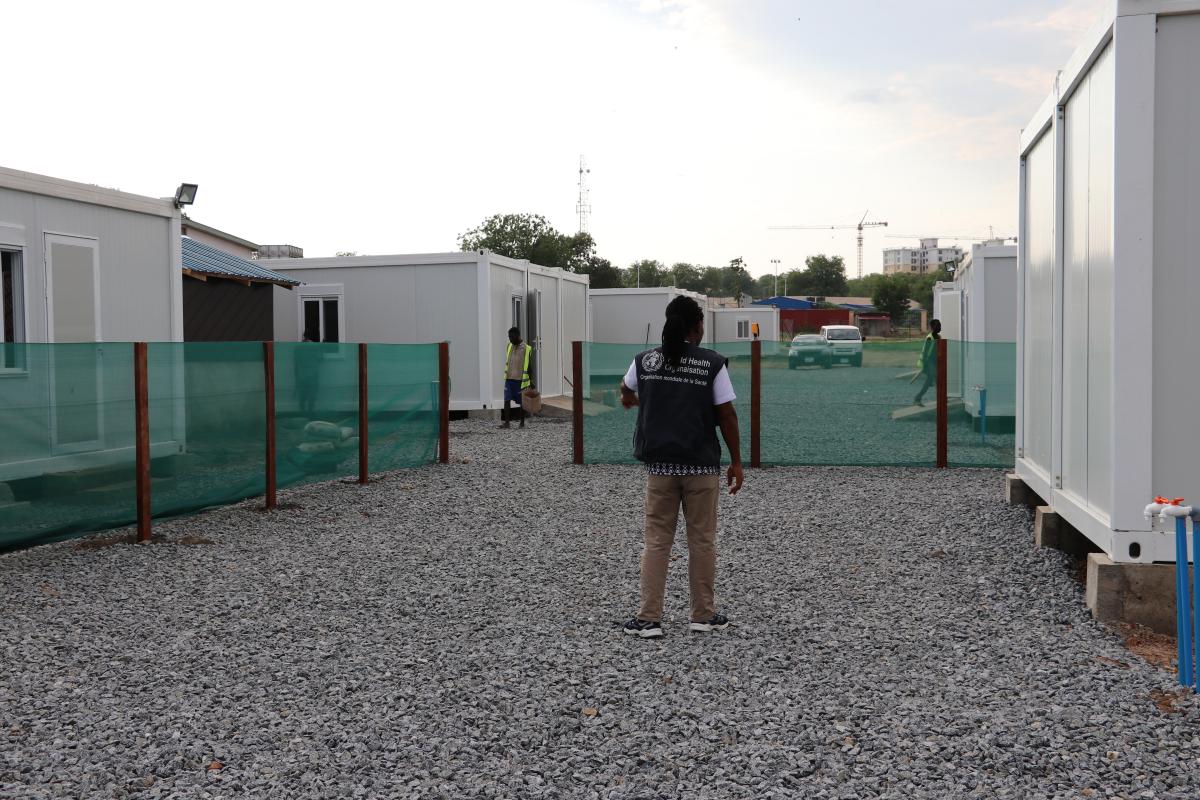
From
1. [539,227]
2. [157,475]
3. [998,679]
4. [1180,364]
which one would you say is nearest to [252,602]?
[157,475]

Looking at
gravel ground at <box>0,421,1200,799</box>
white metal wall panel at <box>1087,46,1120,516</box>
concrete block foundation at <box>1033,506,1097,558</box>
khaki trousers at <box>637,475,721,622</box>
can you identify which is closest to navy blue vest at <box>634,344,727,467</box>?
khaki trousers at <box>637,475,721,622</box>

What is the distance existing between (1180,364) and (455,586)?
3.98 m

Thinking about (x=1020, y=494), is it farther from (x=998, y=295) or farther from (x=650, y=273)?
(x=650, y=273)

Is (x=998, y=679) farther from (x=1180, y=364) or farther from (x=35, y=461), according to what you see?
(x=35, y=461)

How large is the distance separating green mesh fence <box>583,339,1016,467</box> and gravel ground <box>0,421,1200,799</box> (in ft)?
11.4

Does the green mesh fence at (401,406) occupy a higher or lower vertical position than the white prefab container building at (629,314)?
lower

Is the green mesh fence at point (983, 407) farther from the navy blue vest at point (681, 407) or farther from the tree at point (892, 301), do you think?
the tree at point (892, 301)

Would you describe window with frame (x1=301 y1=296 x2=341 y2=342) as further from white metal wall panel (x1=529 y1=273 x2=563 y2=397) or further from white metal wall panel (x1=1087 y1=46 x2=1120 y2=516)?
white metal wall panel (x1=1087 y1=46 x2=1120 y2=516)

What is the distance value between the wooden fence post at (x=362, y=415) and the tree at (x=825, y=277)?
131 m

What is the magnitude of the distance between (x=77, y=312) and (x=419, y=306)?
8293 mm

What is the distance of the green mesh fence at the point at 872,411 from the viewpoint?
39.0 feet

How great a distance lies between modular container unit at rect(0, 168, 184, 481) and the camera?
287 inches

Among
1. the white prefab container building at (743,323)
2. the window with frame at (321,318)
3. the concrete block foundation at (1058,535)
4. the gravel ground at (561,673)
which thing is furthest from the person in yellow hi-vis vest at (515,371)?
the white prefab container building at (743,323)

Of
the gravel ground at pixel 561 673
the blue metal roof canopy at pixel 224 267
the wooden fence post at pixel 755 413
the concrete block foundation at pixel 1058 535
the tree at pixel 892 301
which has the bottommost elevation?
the gravel ground at pixel 561 673
